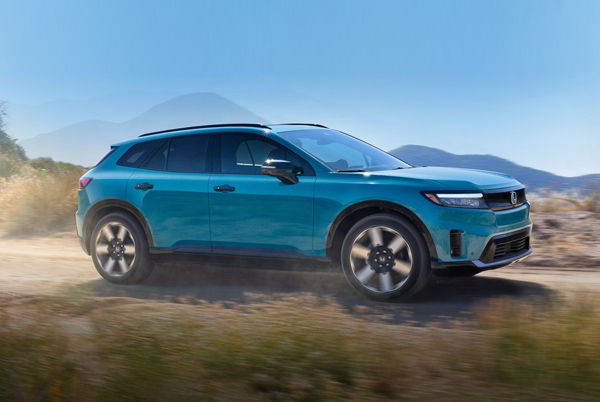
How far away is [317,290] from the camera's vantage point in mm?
7973

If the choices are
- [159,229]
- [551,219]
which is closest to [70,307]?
[159,229]

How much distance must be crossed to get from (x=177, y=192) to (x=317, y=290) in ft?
5.91

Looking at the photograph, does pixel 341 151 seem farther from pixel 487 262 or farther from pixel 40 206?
pixel 40 206

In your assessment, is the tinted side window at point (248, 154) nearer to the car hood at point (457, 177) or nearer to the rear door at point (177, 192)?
the rear door at point (177, 192)

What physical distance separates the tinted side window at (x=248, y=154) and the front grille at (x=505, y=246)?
6.32ft

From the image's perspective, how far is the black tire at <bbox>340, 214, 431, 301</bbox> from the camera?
6.77 meters

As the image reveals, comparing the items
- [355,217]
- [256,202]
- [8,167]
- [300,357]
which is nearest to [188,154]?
[256,202]

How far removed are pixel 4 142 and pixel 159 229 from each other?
43.2 m

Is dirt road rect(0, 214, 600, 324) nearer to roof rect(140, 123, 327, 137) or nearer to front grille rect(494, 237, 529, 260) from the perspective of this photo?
front grille rect(494, 237, 529, 260)

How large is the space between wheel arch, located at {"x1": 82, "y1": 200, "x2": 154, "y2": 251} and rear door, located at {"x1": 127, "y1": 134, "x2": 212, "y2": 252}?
0.26ft

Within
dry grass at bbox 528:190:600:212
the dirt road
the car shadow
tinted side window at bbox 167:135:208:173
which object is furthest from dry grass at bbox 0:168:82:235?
dry grass at bbox 528:190:600:212

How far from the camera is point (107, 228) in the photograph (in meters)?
8.61

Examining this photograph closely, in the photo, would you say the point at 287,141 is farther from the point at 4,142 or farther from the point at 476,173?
the point at 4,142

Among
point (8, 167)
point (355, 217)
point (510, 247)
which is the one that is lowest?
point (510, 247)
